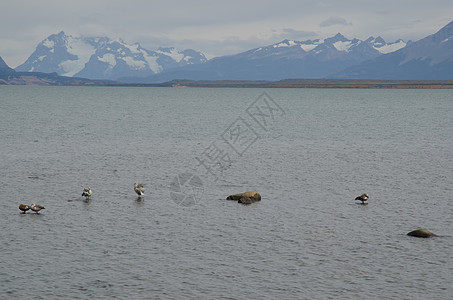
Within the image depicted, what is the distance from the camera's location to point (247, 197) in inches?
1636

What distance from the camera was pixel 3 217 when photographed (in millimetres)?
36312

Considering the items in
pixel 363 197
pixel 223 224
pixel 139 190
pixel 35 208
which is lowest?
pixel 223 224

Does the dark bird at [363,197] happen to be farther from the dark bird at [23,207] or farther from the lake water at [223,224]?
the dark bird at [23,207]

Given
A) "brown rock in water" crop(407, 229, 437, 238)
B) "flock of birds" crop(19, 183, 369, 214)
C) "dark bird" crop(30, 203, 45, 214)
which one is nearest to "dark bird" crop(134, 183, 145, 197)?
"flock of birds" crop(19, 183, 369, 214)

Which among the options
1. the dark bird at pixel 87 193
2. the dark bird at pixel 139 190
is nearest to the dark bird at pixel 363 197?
the dark bird at pixel 139 190

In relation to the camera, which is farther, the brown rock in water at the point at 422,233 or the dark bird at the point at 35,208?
the dark bird at the point at 35,208

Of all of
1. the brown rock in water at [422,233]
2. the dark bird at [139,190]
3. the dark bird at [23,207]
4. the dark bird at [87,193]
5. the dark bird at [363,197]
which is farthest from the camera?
the dark bird at [139,190]

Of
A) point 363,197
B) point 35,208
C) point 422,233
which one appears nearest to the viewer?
point 422,233

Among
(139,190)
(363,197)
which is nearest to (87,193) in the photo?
(139,190)

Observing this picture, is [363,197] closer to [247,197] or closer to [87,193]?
[247,197]

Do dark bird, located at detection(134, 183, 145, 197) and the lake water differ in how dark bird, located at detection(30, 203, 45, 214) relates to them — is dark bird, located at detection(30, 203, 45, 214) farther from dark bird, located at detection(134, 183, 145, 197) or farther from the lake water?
dark bird, located at detection(134, 183, 145, 197)

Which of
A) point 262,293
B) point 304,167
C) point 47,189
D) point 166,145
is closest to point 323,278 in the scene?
point 262,293

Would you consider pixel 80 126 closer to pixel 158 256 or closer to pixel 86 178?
pixel 86 178

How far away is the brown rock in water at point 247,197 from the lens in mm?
41350
